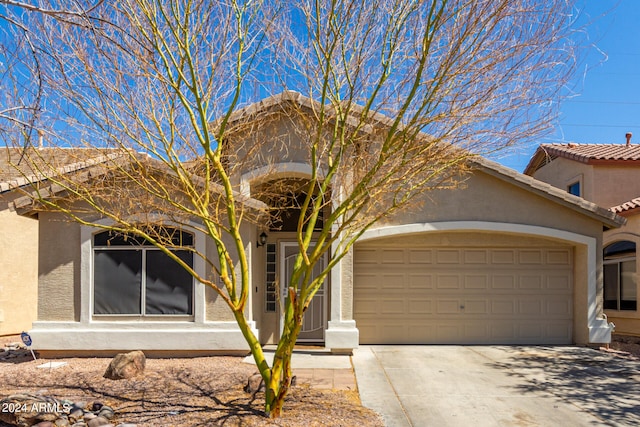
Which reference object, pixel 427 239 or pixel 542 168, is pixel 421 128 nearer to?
pixel 427 239

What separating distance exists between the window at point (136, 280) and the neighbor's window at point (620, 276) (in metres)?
11.5

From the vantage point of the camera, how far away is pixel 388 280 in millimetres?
11391

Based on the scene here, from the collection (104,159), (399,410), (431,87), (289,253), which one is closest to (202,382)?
(399,410)

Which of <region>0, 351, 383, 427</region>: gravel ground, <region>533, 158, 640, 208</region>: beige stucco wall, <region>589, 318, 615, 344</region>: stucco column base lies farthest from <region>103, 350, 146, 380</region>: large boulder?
<region>533, 158, 640, 208</region>: beige stucco wall

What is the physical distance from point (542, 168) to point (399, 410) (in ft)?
48.9

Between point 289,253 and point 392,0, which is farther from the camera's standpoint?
point 289,253

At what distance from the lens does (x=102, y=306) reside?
32.2 ft

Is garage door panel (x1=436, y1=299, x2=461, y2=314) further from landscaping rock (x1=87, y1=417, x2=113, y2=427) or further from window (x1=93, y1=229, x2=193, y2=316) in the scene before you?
landscaping rock (x1=87, y1=417, x2=113, y2=427)

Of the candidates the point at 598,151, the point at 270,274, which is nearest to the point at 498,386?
the point at 270,274

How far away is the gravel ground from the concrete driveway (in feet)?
2.32

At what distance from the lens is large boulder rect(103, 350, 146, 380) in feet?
25.5

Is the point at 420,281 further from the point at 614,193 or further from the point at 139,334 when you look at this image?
the point at 614,193

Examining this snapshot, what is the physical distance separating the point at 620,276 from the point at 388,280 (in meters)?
7.38

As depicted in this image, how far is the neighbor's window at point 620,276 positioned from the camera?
44.2 feet
